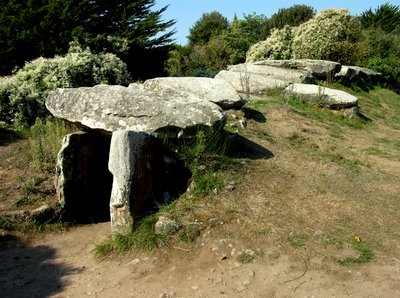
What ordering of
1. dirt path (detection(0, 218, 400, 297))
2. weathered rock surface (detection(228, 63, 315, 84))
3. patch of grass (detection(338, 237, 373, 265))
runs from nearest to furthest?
dirt path (detection(0, 218, 400, 297)), patch of grass (detection(338, 237, 373, 265)), weathered rock surface (detection(228, 63, 315, 84))

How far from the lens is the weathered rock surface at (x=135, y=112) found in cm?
592

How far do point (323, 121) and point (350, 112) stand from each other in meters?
1.30

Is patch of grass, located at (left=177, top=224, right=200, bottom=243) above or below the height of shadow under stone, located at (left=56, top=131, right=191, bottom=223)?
below

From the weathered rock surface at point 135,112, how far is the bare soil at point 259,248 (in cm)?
103

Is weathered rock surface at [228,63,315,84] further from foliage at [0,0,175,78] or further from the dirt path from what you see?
the dirt path

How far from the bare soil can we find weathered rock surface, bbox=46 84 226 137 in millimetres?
1032

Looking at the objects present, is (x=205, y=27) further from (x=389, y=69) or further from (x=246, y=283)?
(x=246, y=283)

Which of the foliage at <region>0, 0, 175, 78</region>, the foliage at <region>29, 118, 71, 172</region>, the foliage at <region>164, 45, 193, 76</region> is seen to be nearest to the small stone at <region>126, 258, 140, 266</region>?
the foliage at <region>29, 118, 71, 172</region>

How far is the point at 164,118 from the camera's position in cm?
593

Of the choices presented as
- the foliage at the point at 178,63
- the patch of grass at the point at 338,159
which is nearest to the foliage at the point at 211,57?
the foliage at the point at 178,63

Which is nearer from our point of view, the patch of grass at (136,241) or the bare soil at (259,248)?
the bare soil at (259,248)

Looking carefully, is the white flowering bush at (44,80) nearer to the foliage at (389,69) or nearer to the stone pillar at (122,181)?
the stone pillar at (122,181)

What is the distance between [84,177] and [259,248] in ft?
9.45

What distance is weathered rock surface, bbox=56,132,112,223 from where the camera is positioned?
19.7 feet
